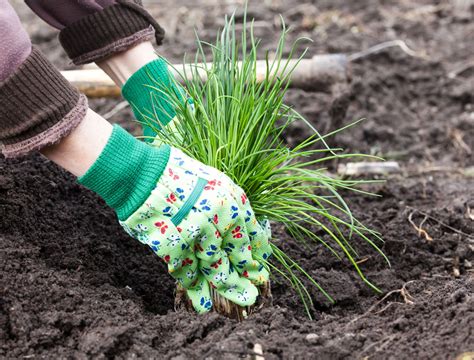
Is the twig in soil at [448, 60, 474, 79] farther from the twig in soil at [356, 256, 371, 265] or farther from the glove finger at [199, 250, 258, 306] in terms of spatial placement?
the glove finger at [199, 250, 258, 306]

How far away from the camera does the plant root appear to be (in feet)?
6.17

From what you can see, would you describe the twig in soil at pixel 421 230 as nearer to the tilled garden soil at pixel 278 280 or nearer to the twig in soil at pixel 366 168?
the tilled garden soil at pixel 278 280

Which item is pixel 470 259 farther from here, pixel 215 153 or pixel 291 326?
pixel 215 153

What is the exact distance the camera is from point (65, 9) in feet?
7.14

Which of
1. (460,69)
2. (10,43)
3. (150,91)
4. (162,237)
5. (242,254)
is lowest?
(460,69)

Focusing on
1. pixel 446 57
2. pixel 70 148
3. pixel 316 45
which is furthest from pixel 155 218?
pixel 446 57

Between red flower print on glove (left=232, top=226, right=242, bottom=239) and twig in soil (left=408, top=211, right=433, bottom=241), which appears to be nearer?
red flower print on glove (left=232, top=226, right=242, bottom=239)

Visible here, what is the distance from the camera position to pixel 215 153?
6.13ft

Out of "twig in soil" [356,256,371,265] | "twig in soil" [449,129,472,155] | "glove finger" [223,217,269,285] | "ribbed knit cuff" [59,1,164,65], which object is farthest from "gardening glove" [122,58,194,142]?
"twig in soil" [449,129,472,155]

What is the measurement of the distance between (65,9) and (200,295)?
3.22 ft

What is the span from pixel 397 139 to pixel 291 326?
1.98 meters

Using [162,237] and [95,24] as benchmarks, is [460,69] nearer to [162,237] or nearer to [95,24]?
[95,24]

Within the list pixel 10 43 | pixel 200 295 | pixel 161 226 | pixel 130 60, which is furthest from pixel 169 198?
pixel 130 60

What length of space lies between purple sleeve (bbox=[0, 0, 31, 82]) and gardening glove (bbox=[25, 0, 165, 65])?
53 centimetres
